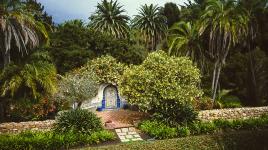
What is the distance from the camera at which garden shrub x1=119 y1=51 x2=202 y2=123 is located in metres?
24.1

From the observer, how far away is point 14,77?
23469 mm

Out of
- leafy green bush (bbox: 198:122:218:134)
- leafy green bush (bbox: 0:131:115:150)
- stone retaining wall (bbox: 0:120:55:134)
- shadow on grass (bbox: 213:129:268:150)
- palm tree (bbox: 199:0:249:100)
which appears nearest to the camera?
shadow on grass (bbox: 213:129:268:150)

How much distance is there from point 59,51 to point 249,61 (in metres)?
15.6

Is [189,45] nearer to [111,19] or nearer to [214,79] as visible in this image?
[214,79]

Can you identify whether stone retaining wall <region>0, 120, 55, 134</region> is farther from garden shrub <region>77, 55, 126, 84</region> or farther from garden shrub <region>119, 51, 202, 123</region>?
garden shrub <region>77, 55, 126, 84</region>

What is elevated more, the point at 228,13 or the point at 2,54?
the point at 228,13

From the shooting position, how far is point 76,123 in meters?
21.7

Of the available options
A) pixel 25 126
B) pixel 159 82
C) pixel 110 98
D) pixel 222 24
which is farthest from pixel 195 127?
pixel 110 98

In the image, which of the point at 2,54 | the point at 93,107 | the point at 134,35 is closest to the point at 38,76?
the point at 2,54

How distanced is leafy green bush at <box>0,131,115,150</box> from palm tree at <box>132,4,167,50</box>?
2642 cm

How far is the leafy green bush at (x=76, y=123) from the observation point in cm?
2148

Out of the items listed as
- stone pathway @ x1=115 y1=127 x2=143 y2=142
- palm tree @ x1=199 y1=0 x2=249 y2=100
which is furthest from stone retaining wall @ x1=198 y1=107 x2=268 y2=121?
stone pathway @ x1=115 y1=127 x2=143 y2=142

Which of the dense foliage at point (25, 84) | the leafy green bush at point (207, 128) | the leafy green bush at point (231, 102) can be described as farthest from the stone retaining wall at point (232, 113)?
the dense foliage at point (25, 84)

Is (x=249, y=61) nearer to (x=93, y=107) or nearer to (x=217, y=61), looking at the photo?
(x=217, y=61)
